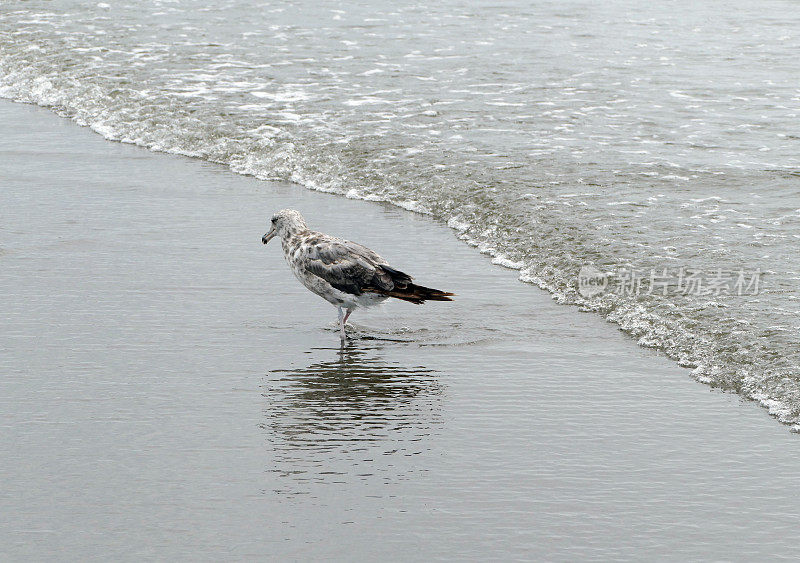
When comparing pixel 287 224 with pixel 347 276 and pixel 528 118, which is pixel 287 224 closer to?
pixel 347 276

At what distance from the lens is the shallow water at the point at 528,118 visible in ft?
29.5

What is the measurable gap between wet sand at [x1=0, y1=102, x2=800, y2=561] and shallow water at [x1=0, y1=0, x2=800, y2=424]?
27.7 inches

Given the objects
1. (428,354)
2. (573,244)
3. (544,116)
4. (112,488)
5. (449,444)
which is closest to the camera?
(112,488)

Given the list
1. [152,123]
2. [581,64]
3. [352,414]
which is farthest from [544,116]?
[352,414]

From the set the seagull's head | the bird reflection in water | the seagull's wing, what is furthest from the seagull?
the bird reflection in water

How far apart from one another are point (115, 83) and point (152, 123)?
8.26ft

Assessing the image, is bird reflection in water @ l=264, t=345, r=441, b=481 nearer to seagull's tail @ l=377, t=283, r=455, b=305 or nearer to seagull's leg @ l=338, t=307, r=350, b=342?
seagull's leg @ l=338, t=307, r=350, b=342

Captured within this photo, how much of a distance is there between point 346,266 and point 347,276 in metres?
0.11

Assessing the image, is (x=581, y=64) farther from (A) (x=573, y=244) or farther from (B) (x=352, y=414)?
(B) (x=352, y=414)

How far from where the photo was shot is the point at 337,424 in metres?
6.41

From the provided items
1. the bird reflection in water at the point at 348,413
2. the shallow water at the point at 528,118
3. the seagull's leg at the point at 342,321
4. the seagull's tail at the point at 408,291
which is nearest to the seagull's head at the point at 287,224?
the seagull's leg at the point at 342,321

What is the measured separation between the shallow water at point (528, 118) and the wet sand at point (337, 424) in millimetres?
703

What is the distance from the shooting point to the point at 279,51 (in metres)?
19.1

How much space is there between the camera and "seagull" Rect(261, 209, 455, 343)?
26.4 feet
